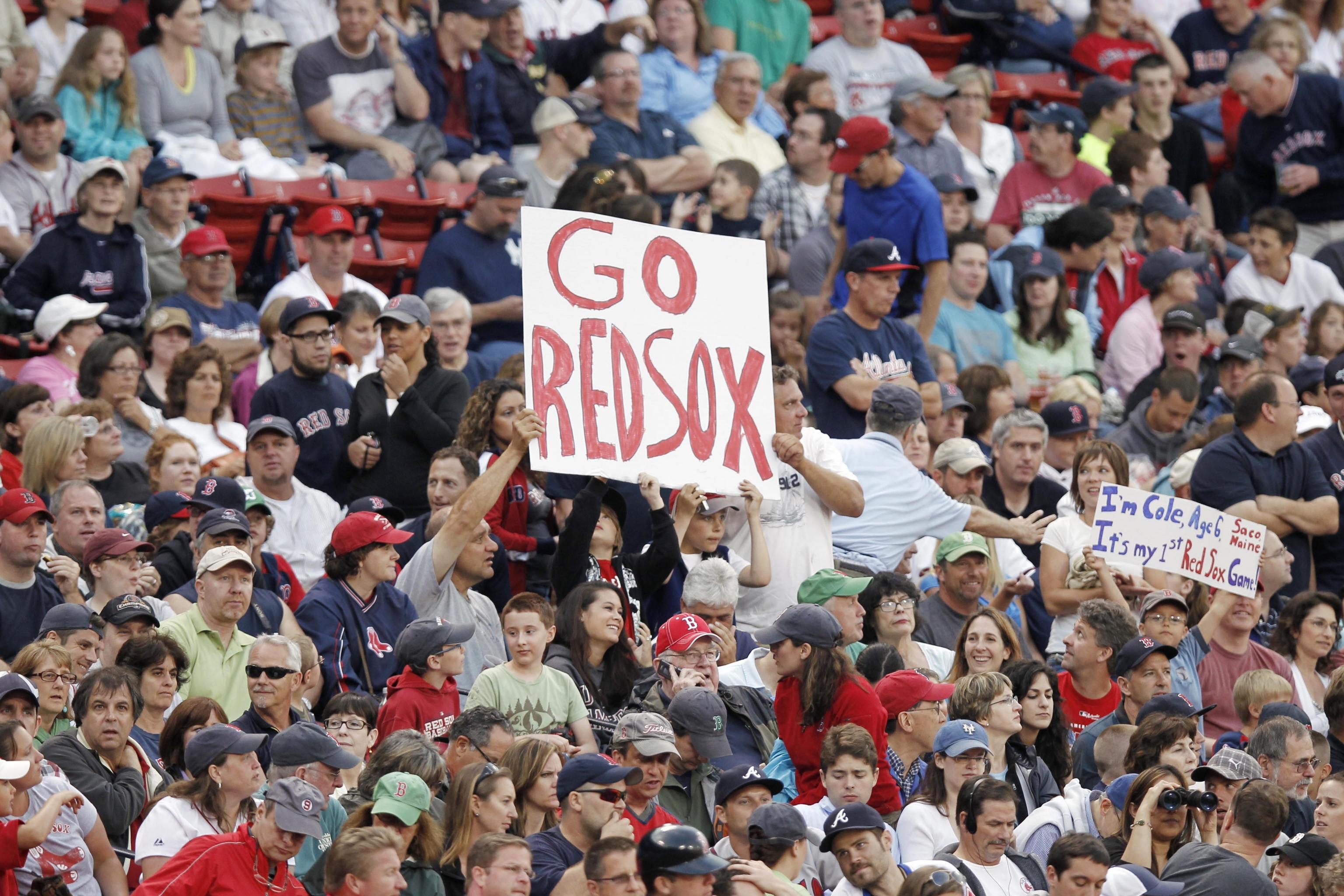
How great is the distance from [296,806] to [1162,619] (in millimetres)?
4305

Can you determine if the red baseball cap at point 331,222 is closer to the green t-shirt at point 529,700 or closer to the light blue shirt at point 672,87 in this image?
the light blue shirt at point 672,87

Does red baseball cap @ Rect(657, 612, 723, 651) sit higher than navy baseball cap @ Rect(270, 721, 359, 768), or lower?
lower

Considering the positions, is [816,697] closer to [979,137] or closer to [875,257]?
[875,257]

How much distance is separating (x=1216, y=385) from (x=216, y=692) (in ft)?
22.7

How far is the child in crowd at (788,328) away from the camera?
1282cm

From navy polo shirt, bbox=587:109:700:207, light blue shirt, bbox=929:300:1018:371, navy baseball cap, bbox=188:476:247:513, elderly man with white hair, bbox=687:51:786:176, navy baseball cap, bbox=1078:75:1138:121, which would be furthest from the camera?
navy baseball cap, bbox=1078:75:1138:121

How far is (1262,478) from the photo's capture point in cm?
1107

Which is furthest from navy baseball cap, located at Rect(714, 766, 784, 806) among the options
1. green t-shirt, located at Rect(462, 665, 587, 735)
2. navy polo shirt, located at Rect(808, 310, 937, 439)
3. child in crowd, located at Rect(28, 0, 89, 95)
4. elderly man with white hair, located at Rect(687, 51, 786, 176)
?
elderly man with white hair, located at Rect(687, 51, 786, 176)

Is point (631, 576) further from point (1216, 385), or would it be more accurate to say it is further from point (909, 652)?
point (1216, 385)

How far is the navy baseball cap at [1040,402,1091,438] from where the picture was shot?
12133 mm

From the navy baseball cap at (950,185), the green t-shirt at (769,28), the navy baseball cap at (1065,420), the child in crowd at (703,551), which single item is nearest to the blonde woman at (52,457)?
the child in crowd at (703,551)

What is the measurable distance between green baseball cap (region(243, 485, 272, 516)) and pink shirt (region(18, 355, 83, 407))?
1709 millimetres

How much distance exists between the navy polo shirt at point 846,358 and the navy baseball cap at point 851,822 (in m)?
3.90

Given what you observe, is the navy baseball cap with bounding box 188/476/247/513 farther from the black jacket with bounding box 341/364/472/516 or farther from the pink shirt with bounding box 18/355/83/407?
the pink shirt with bounding box 18/355/83/407
